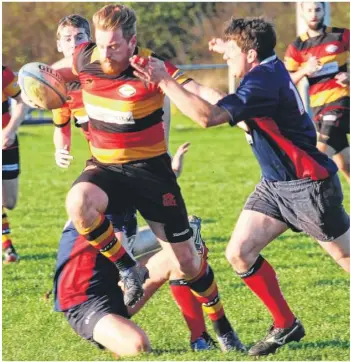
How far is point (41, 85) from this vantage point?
6195 millimetres

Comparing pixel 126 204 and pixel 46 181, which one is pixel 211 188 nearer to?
pixel 46 181

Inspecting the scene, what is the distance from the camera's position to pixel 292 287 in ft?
26.2

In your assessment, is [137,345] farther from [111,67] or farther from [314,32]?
[314,32]

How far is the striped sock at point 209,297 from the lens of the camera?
6.09 m

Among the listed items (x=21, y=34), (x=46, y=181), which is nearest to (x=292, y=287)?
(x=46, y=181)

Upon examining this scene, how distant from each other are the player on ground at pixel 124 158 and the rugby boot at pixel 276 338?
0.17 metres

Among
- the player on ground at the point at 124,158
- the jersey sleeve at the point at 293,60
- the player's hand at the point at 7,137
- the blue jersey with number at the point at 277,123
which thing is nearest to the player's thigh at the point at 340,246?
the blue jersey with number at the point at 277,123

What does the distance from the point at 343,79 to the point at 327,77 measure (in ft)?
1.62

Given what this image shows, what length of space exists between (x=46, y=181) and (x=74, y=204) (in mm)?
10714

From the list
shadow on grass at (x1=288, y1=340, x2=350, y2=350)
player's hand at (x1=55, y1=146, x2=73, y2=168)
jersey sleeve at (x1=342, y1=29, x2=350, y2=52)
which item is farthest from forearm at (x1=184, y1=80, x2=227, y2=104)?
jersey sleeve at (x1=342, y1=29, x2=350, y2=52)

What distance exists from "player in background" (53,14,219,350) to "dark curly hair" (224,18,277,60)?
0.78 meters

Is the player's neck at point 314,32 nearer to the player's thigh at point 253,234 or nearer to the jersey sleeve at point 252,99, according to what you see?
the player's thigh at point 253,234

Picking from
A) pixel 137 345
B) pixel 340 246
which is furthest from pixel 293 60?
pixel 137 345

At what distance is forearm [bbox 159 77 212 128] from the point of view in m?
5.45
